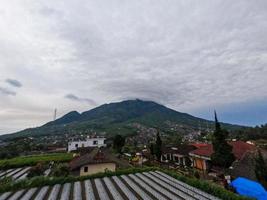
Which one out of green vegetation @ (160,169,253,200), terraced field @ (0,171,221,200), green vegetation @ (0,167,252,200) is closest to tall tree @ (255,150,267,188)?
green vegetation @ (160,169,253,200)

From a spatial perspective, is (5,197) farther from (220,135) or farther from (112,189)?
(220,135)

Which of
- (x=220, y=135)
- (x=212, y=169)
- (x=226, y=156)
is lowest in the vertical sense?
(x=212, y=169)

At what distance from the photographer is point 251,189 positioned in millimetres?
15148

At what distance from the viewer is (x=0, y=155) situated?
61500 mm

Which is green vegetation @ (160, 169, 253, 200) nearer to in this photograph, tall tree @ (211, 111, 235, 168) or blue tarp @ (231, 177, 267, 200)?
blue tarp @ (231, 177, 267, 200)

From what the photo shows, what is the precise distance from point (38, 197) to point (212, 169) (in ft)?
78.8

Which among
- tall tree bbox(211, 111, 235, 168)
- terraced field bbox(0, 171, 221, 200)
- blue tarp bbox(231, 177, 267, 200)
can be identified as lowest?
blue tarp bbox(231, 177, 267, 200)

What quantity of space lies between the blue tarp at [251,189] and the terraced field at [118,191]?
4164mm

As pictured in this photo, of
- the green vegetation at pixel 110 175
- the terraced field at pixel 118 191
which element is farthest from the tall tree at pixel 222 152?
the terraced field at pixel 118 191

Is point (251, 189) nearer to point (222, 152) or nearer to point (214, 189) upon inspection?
point (214, 189)

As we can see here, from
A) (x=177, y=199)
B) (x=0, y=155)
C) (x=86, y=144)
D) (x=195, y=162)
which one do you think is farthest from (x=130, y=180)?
(x=86, y=144)

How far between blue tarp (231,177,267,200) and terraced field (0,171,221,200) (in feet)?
13.7

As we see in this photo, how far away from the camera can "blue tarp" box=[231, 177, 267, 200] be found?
14406mm

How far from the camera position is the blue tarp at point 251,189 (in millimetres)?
14406
